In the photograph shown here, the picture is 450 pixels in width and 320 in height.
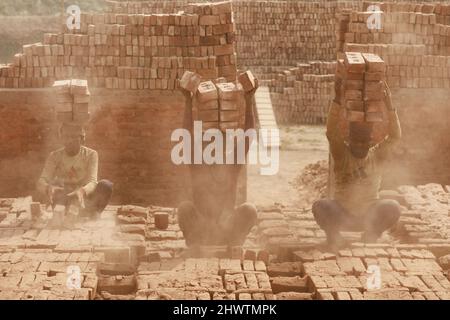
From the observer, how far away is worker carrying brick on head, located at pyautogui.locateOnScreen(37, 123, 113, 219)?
8.85 meters

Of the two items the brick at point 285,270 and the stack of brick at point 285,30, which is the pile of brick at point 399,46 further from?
the stack of brick at point 285,30

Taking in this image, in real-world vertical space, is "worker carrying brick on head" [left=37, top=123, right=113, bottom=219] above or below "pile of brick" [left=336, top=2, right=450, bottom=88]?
below

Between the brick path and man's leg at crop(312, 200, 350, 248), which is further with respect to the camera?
man's leg at crop(312, 200, 350, 248)

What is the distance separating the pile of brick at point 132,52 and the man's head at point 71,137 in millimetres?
2831

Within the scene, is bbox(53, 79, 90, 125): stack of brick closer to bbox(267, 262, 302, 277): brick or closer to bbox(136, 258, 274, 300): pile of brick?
bbox(136, 258, 274, 300): pile of brick

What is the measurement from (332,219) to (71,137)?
10.2 feet

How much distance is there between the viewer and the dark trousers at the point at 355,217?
822 cm

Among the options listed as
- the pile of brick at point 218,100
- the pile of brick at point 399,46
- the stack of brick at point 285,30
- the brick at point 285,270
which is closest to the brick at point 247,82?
the pile of brick at point 218,100

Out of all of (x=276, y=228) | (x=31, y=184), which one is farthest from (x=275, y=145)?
(x=276, y=228)

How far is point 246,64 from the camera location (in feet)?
91.9

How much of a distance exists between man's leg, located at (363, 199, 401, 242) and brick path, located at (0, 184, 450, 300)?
0.20m

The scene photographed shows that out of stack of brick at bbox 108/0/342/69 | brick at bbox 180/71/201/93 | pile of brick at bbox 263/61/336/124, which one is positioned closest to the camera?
brick at bbox 180/71/201/93

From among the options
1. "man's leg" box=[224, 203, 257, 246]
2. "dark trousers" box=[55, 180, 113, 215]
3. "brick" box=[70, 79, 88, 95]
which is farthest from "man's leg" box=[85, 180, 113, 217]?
"man's leg" box=[224, 203, 257, 246]

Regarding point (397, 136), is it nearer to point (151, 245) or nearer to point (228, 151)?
point (228, 151)
